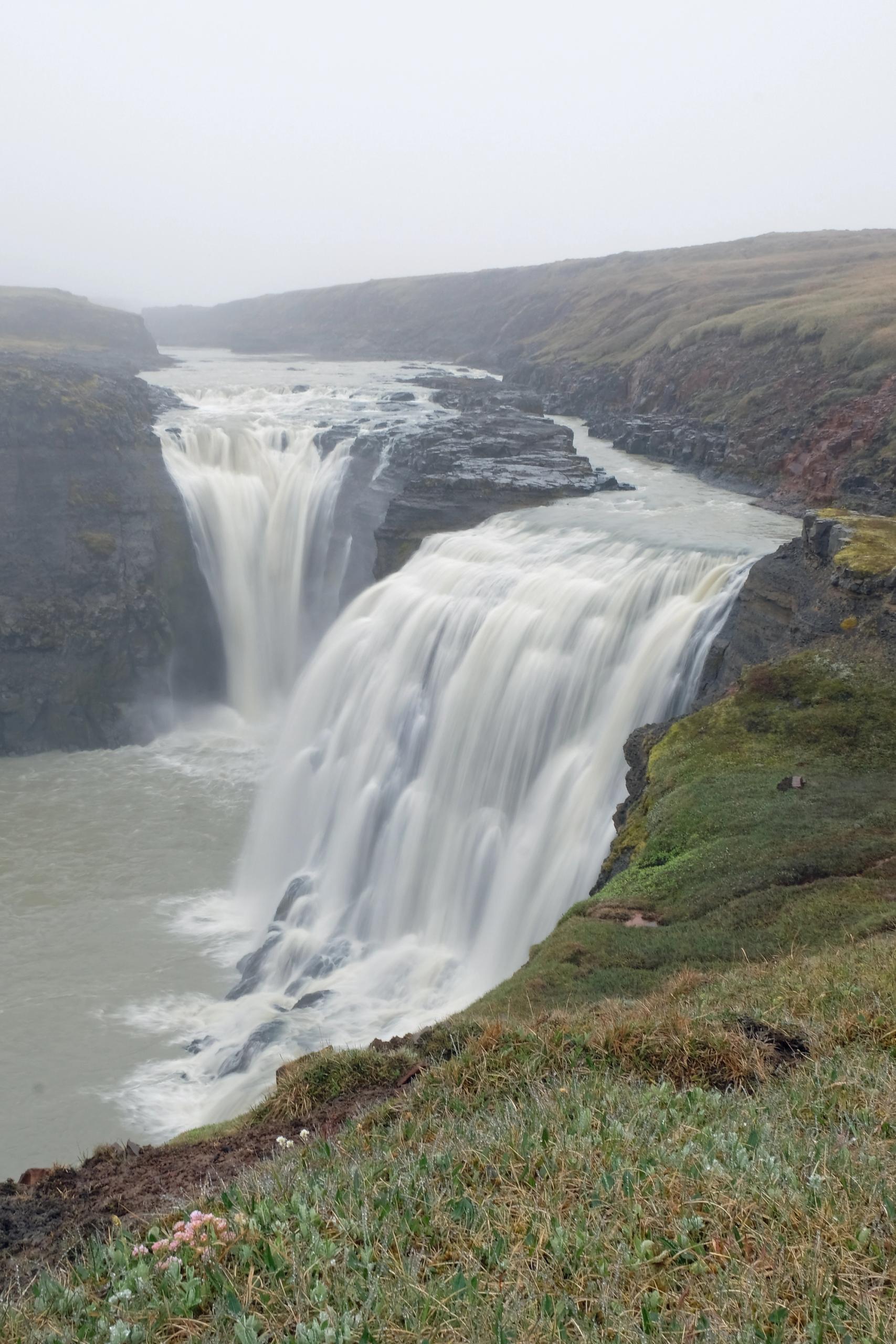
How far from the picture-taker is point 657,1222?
4426 mm

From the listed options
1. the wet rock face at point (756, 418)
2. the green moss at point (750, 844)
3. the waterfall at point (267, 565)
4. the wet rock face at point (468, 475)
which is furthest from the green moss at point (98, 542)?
the green moss at point (750, 844)

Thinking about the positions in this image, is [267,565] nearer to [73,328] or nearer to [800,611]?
[800,611]

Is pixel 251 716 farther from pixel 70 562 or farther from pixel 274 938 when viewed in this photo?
pixel 274 938

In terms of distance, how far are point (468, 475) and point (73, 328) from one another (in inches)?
2163

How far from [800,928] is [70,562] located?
30.7 meters

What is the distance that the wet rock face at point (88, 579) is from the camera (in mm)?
33938

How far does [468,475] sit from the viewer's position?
34906 mm

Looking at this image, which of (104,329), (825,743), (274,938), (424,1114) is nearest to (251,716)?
(274,938)

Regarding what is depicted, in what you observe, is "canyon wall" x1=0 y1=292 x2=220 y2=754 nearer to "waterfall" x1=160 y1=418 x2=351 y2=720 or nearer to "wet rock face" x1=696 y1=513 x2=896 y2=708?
"waterfall" x1=160 y1=418 x2=351 y2=720

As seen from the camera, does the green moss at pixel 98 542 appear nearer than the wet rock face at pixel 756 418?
No

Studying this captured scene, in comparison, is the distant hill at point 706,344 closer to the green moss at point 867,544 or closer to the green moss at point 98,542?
the green moss at point 867,544

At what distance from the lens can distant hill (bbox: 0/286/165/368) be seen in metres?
70.8

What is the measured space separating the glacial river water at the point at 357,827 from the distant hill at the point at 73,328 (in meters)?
46.8

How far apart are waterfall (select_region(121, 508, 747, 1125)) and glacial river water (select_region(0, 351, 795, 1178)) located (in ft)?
0.22
